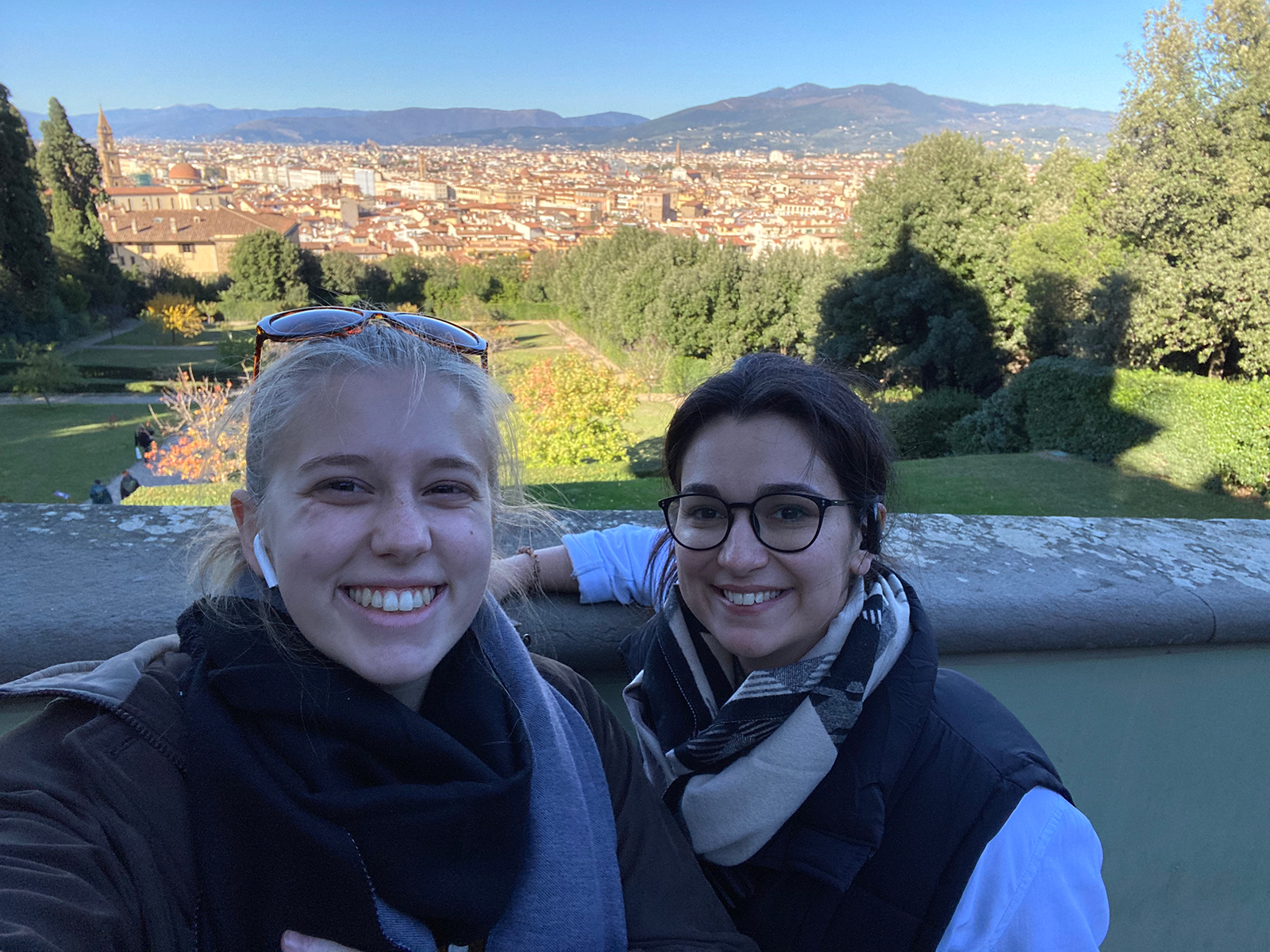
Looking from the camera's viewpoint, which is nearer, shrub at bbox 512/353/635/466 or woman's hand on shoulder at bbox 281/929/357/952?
woman's hand on shoulder at bbox 281/929/357/952

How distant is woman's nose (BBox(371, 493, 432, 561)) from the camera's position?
1061 mm

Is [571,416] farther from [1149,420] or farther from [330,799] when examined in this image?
[330,799]

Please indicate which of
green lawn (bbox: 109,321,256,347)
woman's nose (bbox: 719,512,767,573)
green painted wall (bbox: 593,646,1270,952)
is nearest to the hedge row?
green painted wall (bbox: 593,646,1270,952)

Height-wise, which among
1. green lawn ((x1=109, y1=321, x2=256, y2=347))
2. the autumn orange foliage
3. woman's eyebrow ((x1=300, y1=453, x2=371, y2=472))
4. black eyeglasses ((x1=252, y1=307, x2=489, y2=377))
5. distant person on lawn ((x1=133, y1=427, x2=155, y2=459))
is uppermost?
black eyeglasses ((x1=252, y1=307, x2=489, y2=377))

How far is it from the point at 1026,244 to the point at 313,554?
2465cm

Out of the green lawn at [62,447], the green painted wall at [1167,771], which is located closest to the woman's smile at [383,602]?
the green painted wall at [1167,771]

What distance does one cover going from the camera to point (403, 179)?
142500 millimetres

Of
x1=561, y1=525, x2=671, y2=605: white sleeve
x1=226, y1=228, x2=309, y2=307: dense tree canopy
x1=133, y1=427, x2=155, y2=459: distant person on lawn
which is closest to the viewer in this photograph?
x1=561, y1=525, x2=671, y2=605: white sleeve

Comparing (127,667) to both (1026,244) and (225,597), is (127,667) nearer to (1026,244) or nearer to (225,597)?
(225,597)

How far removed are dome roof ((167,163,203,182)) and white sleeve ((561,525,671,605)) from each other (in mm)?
128581

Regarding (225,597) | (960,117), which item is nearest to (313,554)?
(225,597)

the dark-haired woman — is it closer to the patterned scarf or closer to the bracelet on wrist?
the patterned scarf

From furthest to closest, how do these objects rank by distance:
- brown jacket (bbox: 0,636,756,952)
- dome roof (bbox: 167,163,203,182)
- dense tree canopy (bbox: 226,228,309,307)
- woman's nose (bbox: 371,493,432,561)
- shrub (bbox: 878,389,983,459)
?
1. dome roof (bbox: 167,163,203,182)
2. dense tree canopy (bbox: 226,228,309,307)
3. shrub (bbox: 878,389,983,459)
4. woman's nose (bbox: 371,493,432,561)
5. brown jacket (bbox: 0,636,756,952)

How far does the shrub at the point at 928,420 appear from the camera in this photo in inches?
823
